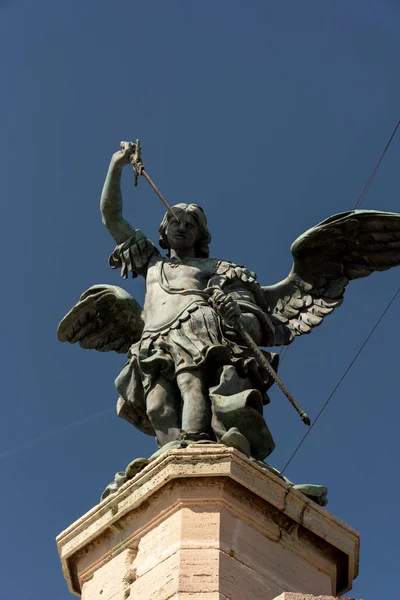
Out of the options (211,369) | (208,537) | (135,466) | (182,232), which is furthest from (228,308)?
(208,537)

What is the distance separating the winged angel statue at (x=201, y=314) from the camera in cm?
890

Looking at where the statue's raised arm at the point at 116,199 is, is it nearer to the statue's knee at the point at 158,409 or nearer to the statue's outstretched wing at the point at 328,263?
the statue's outstretched wing at the point at 328,263

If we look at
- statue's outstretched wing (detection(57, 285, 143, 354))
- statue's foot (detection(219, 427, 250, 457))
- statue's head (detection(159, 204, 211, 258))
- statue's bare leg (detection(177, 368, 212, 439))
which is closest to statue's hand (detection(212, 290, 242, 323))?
statue's bare leg (detection(177, 368, 212, 439))

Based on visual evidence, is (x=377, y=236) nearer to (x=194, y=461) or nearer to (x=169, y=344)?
(x=169, y=344)

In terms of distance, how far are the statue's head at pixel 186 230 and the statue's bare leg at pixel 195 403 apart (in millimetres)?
1591

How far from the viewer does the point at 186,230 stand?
10.3m

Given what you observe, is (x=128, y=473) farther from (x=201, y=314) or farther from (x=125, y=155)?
(x=125, y=155)

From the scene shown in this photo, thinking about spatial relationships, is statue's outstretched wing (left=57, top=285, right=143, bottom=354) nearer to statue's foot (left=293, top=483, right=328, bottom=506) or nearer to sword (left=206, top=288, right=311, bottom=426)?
sword (left=206, top=288, right=311, bottom=426)

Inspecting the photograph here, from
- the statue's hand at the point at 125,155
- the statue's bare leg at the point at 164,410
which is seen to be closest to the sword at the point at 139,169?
the statue's hand at the point at 125,155

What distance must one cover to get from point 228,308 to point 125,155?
73.2 inches

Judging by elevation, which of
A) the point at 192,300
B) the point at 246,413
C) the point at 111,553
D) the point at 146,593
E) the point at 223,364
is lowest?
the point at 146,593

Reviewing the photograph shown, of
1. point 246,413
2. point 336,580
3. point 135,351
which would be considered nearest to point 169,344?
point 135,351

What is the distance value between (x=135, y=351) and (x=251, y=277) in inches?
47.6

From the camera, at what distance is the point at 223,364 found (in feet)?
30.0
